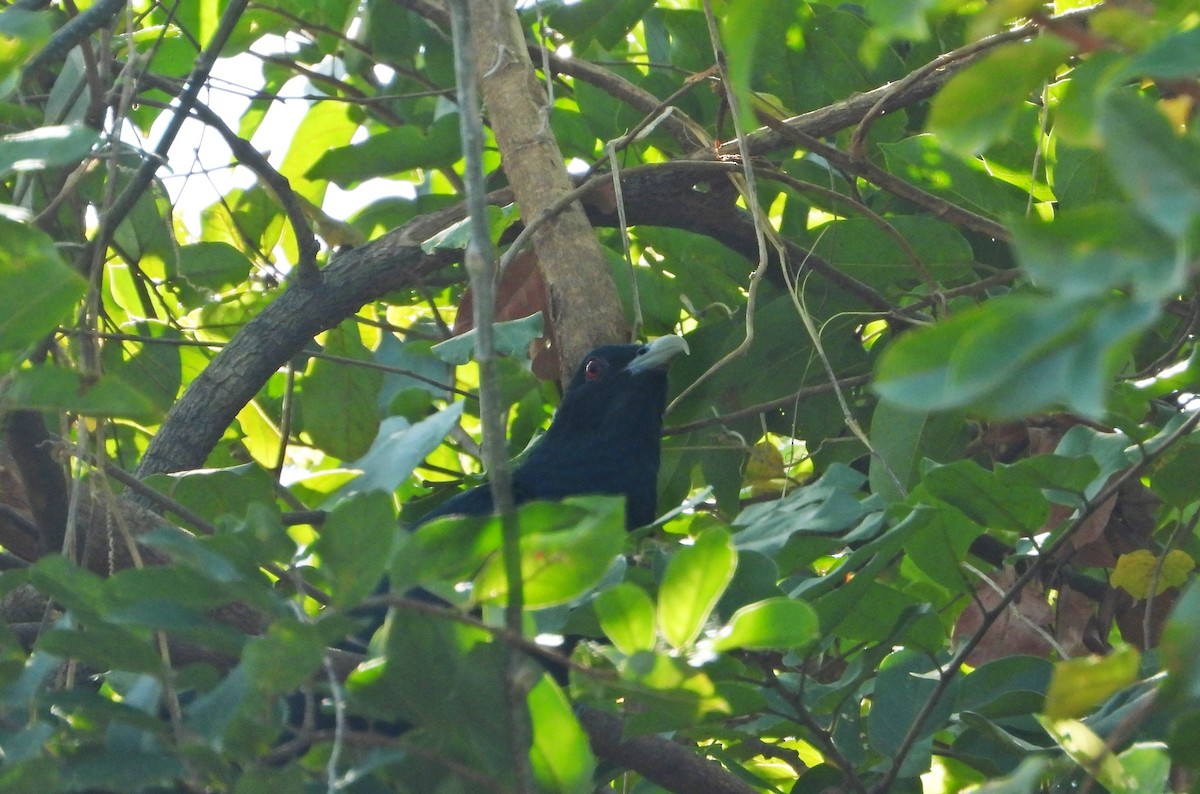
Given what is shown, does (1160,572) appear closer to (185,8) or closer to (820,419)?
(820,419)

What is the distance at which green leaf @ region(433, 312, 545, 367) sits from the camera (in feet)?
9.03

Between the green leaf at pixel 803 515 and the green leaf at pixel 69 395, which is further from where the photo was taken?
the green leaf at pixel 803 515

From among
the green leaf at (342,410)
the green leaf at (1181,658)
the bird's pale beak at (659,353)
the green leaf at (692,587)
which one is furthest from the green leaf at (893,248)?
the green leaf at (1181,658)

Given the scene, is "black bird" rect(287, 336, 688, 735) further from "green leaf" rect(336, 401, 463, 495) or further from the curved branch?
"green leaf" rect(336, 401, 463, 495)

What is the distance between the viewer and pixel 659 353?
357cm

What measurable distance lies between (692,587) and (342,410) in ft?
8.38

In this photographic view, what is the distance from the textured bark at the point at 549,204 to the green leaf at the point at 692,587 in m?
1.83

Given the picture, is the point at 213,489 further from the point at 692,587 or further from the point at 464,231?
the point at 692,587

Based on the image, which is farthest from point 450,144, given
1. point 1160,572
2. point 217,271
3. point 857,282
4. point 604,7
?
point 1160,572

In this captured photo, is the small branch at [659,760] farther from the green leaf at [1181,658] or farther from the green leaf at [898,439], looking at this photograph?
the green leaf at [1181,658]

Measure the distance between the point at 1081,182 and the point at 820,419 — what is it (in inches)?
36.4

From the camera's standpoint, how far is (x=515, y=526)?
1.22 metres

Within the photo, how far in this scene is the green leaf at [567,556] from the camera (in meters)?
1.15

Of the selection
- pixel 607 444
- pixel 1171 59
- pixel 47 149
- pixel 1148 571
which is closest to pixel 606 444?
pixel 607 444
